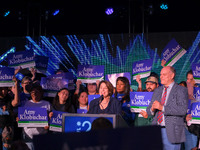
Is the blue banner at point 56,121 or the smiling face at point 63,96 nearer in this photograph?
the blue banner at point 56,121

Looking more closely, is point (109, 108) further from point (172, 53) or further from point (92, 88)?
point (172, 53)

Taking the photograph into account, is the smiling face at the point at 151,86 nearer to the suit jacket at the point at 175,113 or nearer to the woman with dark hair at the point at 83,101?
the woman with dark hair at the point at 83,101

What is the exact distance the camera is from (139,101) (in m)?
5.97

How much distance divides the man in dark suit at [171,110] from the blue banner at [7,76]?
10.9 feet

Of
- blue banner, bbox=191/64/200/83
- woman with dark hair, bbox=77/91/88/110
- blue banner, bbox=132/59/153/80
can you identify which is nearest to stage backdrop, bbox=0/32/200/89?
blue banner, bbox=132/59/153/80

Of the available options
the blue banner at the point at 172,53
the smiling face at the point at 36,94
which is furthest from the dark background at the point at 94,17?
the smiling face at the point at 36,94

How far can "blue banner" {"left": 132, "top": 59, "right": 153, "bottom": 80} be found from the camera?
7.05 m

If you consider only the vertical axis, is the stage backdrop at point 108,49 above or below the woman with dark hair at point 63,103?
above

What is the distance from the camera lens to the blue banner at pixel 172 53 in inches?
269

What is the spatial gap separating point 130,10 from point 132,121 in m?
4.32

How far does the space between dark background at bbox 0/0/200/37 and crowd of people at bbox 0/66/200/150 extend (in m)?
2.40

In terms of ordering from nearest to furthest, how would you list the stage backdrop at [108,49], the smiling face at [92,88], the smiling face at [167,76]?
the smiling face at [167,76], the smiling face at [92,88], the stage backdrop at [108,49]

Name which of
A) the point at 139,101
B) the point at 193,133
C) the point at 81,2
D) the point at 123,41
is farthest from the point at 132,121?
the point at 81,2

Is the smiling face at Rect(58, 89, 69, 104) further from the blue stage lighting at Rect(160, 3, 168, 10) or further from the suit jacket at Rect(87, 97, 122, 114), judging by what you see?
the blue stage lighting at Rect(160, 3, 168, 10)
